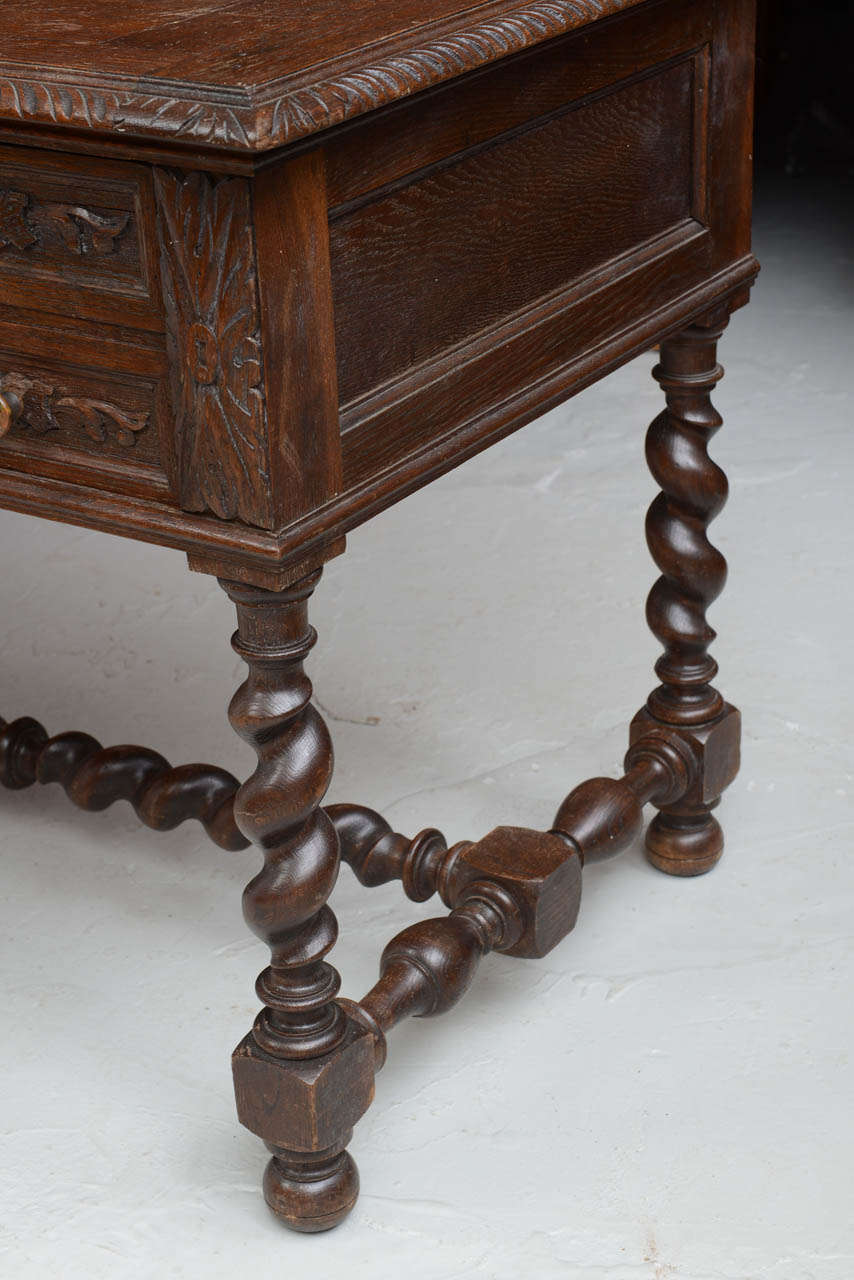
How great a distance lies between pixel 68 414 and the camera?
1.27 metres

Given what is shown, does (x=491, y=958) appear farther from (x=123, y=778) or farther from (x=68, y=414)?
(x=68, y=414)

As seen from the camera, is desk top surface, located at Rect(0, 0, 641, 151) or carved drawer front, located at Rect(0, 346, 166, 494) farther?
carved drawer front, located at Rect(0, 346, 166, 494)

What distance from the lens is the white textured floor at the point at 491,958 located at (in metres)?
1.49

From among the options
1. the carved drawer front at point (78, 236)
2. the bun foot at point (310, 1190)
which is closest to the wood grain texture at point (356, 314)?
the carved drawer front at point (78, 236)

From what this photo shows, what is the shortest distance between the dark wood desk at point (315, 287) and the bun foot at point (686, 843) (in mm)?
258

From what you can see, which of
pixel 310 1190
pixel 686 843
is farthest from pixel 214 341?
pixel 686 843

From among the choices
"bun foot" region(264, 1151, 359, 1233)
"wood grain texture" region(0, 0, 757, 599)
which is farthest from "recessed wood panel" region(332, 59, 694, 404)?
"bun foot" region(264, 1151, 359, 1233)

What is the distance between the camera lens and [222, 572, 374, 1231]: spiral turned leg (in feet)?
4.29

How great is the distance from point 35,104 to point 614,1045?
960 millimetres

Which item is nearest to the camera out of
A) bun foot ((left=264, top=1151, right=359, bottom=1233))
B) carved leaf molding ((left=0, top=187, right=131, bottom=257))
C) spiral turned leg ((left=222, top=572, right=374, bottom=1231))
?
carved leaf molding ((left=0, top=187, right=131, bottom=257))

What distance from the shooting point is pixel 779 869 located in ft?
6.30

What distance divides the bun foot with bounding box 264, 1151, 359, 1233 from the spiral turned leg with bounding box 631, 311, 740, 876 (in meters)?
0.58

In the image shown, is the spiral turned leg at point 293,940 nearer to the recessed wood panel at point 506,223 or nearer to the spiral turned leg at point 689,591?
the recessed wood panel at point 506,223

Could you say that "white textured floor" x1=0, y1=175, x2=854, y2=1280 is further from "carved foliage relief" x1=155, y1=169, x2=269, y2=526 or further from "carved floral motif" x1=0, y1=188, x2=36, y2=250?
"carved floral motif" x1=0, y1=188, x2=36, y2=250
